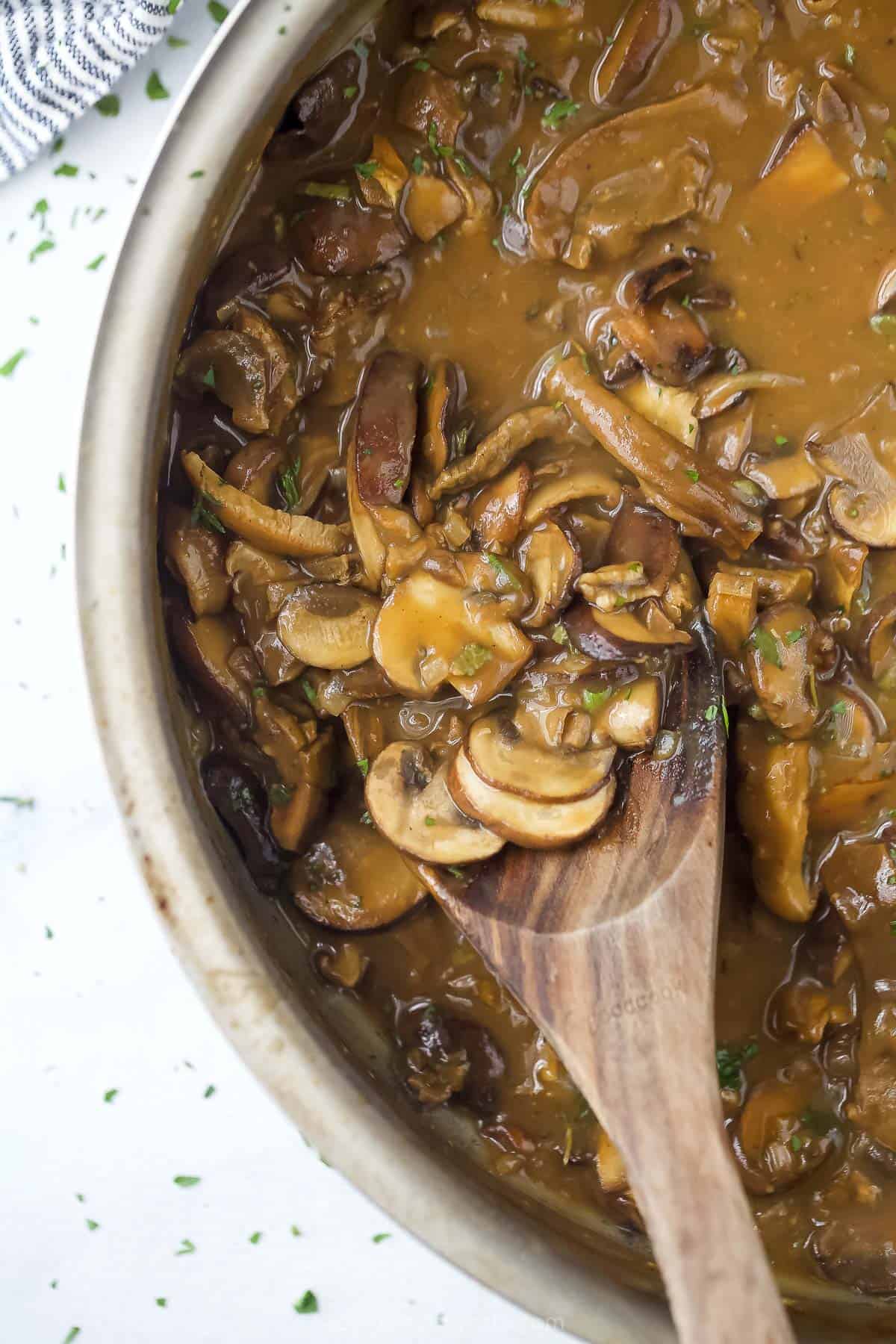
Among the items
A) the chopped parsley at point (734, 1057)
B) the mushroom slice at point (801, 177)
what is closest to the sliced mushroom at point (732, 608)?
the mushroom slice at point (801, 177)

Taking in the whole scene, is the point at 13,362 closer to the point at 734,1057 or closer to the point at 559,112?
the point at 559,112

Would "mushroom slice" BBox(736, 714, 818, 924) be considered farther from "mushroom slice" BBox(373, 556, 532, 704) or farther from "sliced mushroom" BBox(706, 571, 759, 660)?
"mushroom slice" BBox(373, 556, 532, 704)

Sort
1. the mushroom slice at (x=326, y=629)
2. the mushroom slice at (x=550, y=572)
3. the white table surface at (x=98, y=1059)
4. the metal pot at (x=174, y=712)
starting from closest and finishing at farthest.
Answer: the metal pot at (x=174, y=712) → the mushroom slice at (x=550, y=572) → the mushroom slice at (x=326, y=629) → the white table surface at (x=98, y=1059)

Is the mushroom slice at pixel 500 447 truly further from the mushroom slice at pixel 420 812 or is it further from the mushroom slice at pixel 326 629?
the mushroom slice at pixel 420 812

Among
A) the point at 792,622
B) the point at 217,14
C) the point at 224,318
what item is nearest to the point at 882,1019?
the point at 792,622

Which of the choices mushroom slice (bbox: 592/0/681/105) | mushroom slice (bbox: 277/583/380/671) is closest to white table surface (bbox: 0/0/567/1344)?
mushroom slice (bbox: 277/583/380/671)

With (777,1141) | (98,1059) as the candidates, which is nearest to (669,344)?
(777,1141)
